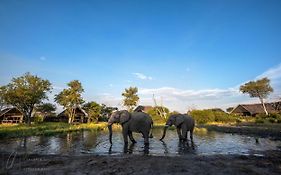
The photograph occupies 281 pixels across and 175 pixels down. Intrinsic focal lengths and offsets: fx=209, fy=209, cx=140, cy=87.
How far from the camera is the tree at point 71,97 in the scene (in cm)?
5094

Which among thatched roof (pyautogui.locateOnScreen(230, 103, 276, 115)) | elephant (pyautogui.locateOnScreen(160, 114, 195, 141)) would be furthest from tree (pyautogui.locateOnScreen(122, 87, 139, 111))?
elephant (pyautogui.locateOnScreen(160, 114, 195, 141))

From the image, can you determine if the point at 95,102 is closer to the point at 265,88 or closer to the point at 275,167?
the point at 265,88

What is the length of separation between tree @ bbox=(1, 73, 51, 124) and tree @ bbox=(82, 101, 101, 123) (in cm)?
1244

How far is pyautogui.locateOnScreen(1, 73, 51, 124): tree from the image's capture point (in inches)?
1585

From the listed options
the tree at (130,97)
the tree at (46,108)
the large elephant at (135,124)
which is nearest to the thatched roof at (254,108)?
the tree at (130,97)

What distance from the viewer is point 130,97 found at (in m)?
72.0

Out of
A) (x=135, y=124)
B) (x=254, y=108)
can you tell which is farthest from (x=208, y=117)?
(x=135, y=124)

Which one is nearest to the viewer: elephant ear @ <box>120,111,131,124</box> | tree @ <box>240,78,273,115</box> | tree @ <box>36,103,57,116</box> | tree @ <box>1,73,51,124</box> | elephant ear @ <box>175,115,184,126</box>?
elephant ear @ <box>120,111,131,124</box>

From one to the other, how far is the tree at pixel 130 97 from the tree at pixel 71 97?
20.6 meters

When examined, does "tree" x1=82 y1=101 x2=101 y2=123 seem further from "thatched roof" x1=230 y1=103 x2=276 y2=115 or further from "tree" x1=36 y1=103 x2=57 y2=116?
"thatched roof" x1=230 y1=103 x2=276 y2=115

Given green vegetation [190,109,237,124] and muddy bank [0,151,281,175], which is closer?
muddy bank [0,151,281,175]

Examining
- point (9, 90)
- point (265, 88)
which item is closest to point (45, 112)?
point (9, 90)

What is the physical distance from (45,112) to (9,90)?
30.6 meters

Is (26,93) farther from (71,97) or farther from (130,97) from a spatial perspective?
(130,97)
